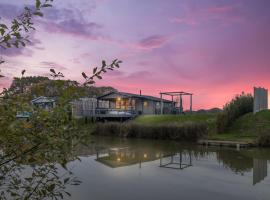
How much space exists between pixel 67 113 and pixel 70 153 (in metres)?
0.33

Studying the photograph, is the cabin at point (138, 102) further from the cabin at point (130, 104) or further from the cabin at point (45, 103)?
the cabin at point (45, 103)

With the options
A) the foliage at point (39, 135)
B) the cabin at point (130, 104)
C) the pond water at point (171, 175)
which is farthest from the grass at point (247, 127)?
the foliage at point (39, 135)

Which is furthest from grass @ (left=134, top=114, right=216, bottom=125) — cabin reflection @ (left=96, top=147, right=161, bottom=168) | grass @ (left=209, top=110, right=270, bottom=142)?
cabin reflection @ (left=96, top=147, right=161, bottom=168)

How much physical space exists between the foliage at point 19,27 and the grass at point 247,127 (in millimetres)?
20259

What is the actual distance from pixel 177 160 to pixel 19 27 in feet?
40.4

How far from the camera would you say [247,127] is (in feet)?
82.0

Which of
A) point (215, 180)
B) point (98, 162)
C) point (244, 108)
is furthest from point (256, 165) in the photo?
point (244, 108)

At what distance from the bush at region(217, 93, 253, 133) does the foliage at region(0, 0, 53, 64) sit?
898 inches

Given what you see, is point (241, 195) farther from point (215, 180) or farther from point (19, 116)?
point (19, 116)

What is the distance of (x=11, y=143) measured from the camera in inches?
108

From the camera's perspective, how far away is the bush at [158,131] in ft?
74.7

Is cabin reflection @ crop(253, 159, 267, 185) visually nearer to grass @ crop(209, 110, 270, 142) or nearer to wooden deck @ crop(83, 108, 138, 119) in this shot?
grass @ crop(209, 110, 270, 142)

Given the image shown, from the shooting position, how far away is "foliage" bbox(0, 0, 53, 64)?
8.84 feet

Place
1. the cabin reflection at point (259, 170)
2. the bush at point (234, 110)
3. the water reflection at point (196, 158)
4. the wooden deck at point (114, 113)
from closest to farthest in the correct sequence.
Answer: the cabin reflection at point (259, 170), the water reflection at point (196, 158), the bush at point (234, 110), the wooden deck at point (114, 113)
